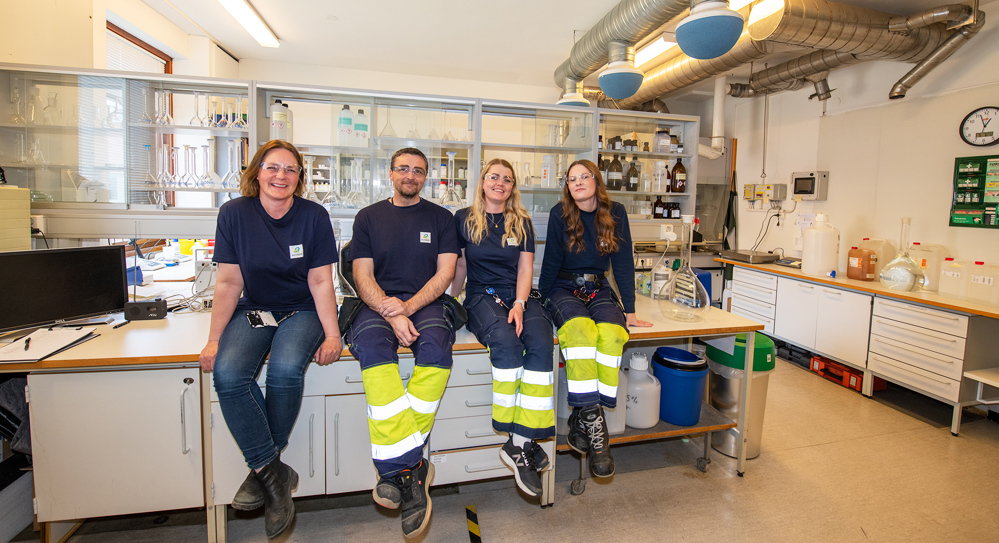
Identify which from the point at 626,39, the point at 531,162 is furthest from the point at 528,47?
the point at 531,162

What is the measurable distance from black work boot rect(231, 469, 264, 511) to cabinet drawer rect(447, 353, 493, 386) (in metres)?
0.82

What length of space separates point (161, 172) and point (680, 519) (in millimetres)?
3575

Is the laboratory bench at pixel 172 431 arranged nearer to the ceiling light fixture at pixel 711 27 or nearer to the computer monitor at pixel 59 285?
the computer monitor at pixel 59 285

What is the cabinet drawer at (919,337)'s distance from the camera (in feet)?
9.97

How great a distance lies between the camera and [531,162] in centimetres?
370

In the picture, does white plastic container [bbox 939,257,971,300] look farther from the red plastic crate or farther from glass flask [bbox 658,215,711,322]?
glass flask [bbox 658,215,711,322]

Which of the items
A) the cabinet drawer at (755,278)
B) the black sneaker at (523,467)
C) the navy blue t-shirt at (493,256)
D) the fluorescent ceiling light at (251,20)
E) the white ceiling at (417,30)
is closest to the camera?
the black sneaker at (523,467)

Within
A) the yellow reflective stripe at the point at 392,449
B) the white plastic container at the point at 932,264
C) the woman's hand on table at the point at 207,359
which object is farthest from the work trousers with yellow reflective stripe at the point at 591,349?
the white plastic container at the point at 932,264

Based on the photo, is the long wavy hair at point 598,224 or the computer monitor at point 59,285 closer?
the computer monitor at point 59,285

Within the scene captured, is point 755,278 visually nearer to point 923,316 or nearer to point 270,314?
point 923,316

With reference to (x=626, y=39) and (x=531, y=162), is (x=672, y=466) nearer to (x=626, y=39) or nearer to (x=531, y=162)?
(x=531, y=162)

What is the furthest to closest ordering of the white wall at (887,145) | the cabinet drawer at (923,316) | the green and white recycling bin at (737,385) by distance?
the white wall at (887,145)
the cabinet drawer at (923,316)
the green and white recycling bin at (737,385)

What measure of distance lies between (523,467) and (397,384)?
65 cm

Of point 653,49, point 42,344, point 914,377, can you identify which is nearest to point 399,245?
point 42,344
